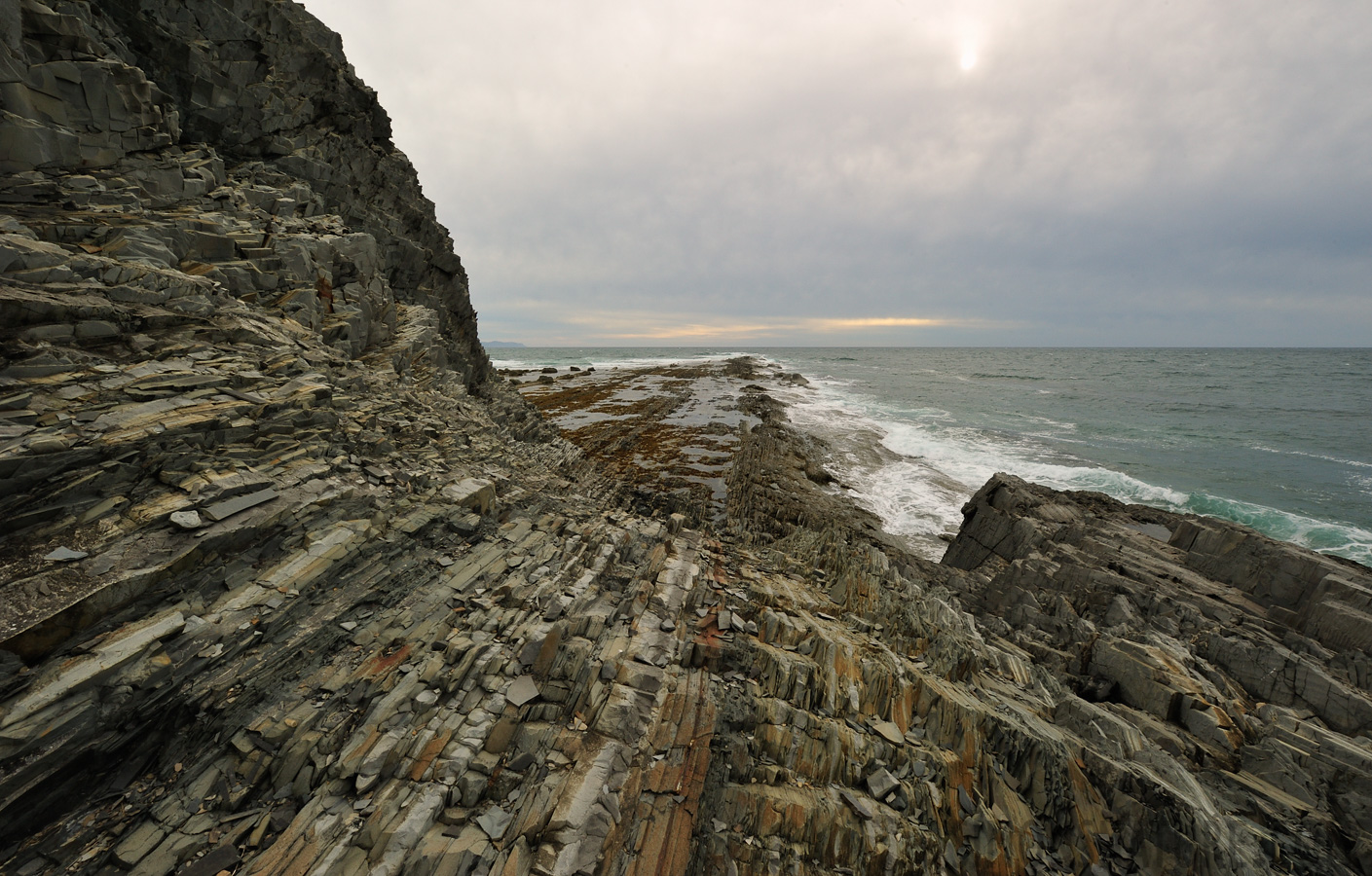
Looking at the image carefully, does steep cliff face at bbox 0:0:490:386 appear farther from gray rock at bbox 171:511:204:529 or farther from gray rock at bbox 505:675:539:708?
gray rock at bbox 505:675:539:708

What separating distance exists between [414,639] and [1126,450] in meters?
52.0

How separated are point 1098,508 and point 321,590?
1120 inches

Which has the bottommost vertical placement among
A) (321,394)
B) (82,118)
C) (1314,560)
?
(1314,560)

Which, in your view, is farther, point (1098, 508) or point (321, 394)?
point (1098, 508)

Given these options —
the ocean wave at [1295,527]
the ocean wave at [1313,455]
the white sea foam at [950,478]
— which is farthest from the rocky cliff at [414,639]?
the ocean wave at [1313,455]

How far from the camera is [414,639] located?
25.8ft

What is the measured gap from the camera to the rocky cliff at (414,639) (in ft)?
18.6

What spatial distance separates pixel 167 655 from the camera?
5.73 metres

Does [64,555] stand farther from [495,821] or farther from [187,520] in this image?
[495,821]

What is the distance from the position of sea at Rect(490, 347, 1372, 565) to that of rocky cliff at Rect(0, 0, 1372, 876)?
492 inches

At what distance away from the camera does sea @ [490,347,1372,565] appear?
2605 centimetres

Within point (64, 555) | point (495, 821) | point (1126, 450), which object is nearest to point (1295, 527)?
point (1126, 450)

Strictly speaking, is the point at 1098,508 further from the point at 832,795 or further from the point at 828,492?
the point at 832,795

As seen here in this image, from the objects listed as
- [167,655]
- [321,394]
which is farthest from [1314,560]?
[321,394]
